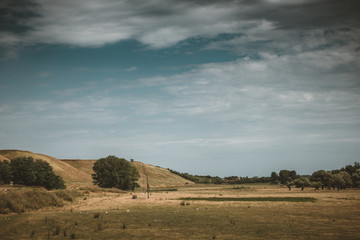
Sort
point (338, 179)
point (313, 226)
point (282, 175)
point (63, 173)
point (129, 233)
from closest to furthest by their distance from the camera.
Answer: point (129, 233) → point (313, 226) → point (338, 179) → point (63, 173) → point (282, 175)

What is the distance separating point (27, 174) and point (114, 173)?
1095 inches

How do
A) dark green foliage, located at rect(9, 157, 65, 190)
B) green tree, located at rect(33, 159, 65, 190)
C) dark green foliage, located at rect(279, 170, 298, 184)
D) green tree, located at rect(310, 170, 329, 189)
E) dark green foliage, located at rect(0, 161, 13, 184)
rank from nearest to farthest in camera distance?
dark green foliage, located at rect(0, 161, 13, 184) < dark green foliage, located at rect(9, 157, 65, 190) < green tree, located at rect(33, 159, 65, 190) < green tree, located at rect(310, 170, 329, 189) < dark green foliage, located at rect(279, 170, 298, 184)

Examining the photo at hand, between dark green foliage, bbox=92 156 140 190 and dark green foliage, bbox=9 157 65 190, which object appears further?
dark green foliage, bbox=92 156 140 190

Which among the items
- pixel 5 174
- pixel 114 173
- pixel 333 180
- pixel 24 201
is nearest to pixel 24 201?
pixel 24 201

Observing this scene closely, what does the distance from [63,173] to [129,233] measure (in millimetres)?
155462

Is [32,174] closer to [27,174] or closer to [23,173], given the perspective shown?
[27,174]

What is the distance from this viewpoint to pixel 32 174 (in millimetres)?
93000

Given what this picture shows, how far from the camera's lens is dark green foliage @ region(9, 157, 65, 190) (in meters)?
93.5

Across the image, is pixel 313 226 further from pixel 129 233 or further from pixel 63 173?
pixel 63 173

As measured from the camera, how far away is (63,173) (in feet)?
538

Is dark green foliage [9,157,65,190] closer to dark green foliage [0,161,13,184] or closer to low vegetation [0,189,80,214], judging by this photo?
dark green foliage [0,161,13,184]

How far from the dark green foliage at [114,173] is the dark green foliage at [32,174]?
595 inches

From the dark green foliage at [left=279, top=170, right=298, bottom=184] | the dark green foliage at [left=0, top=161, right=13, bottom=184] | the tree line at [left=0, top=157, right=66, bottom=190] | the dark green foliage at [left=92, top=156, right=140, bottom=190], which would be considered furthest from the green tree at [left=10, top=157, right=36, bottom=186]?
the dark green foliage at [left=279, top=170, right=298, bottom=184]

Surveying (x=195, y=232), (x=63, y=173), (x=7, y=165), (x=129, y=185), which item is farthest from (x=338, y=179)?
(x=63, y=173)
